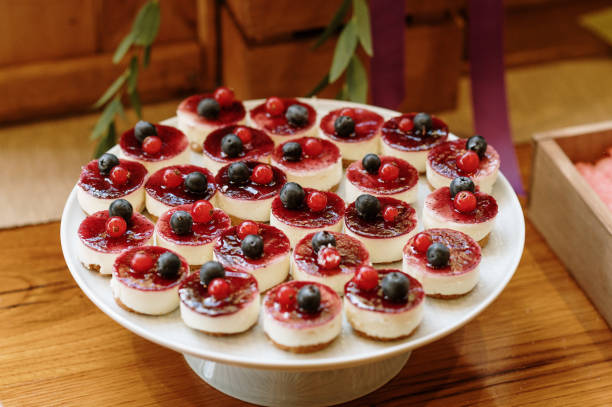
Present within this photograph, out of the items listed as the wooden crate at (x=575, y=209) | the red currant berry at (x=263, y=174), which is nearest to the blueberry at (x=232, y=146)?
the red currant berry at (x=263, y=174)

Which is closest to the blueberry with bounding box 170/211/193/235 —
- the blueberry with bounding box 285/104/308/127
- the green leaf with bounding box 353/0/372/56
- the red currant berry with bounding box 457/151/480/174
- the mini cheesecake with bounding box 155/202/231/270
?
the mini cheesecake with bounding box 155/202/231/270

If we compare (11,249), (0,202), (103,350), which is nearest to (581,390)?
(103,350)

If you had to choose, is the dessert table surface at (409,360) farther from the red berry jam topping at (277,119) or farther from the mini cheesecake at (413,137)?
the red berry jam topping at (277,119)

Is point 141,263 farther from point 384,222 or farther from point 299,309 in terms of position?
point 384,222

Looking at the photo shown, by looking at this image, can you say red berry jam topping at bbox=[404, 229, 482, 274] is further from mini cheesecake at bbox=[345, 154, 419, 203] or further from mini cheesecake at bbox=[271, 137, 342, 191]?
mini cheesecake at bbox=[271, 137, 342, 191]

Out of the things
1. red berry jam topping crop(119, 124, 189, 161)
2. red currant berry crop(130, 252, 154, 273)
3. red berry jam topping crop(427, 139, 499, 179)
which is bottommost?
red currant berry crop(130, 252, 154, 273)

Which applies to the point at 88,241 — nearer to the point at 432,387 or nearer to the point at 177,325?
the point at 177,325
